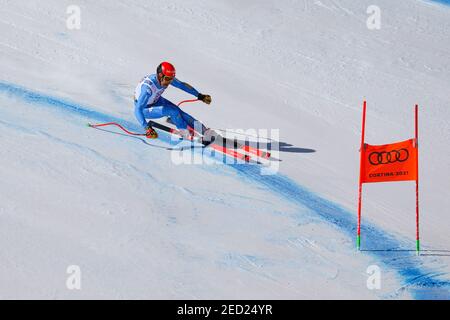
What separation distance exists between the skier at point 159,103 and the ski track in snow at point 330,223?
1.19ft

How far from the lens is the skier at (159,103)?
27.0ft

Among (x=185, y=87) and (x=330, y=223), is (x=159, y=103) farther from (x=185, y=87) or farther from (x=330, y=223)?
(x=330, y=223)

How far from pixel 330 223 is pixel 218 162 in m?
1.68

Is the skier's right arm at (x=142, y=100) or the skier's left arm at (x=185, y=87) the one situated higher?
the skier's left arm at (x=185, y=87)

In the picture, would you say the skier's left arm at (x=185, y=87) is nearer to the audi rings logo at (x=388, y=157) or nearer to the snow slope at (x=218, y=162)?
the snow slope at (x=218, y=162)

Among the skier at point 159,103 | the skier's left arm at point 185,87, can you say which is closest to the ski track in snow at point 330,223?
the skier at point 159,103

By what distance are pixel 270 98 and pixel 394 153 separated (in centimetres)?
367

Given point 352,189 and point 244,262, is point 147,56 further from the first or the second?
point 244,262

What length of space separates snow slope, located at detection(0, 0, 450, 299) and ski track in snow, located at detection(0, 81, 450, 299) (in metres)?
0.02

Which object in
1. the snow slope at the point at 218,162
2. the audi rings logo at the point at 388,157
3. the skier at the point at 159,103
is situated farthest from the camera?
the skier at the point at 159,103

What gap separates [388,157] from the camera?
704 centimetres

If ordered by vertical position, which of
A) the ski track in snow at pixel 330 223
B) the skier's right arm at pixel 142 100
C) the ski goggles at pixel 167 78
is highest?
the ski goggles at pixel 167 78

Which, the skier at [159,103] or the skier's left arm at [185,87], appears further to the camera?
the skier's left arm at [185,87]
